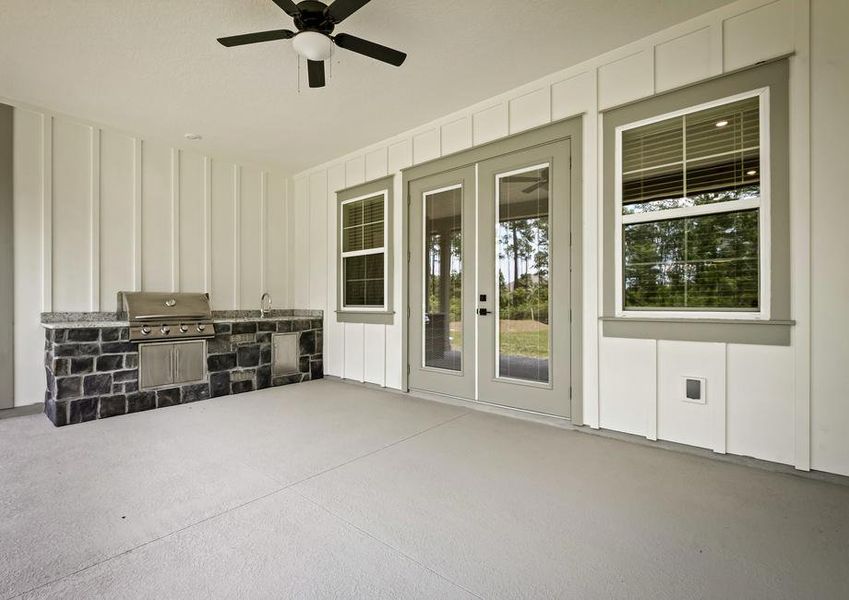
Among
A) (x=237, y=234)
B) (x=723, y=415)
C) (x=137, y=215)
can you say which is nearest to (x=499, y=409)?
(x=723, y=415)

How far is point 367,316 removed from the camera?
→ 542 cm

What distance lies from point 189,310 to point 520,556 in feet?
14.8

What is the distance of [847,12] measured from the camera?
2.48m

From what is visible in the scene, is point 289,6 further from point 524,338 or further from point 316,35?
point 524,338

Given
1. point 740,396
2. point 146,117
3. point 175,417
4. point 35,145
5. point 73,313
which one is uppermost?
point 146,117

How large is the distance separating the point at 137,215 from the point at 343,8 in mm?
3858

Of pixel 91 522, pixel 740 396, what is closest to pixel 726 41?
pixel 740 396

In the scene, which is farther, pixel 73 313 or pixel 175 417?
pixel 73 313

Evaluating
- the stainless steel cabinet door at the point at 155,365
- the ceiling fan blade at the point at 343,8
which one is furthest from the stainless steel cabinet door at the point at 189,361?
the ceiling fan blade at the point at 343,8

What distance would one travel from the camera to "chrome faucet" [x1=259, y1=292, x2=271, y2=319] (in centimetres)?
596

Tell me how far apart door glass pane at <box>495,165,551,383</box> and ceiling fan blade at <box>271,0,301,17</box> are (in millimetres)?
2285

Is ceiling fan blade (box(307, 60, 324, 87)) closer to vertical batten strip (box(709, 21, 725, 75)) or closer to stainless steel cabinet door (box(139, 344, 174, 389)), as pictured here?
vertical batten strip (box(709, 21, 725, 75))

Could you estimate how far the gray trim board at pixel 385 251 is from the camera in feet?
16.9

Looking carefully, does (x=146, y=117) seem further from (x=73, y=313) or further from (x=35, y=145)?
(x=73, y=313)
